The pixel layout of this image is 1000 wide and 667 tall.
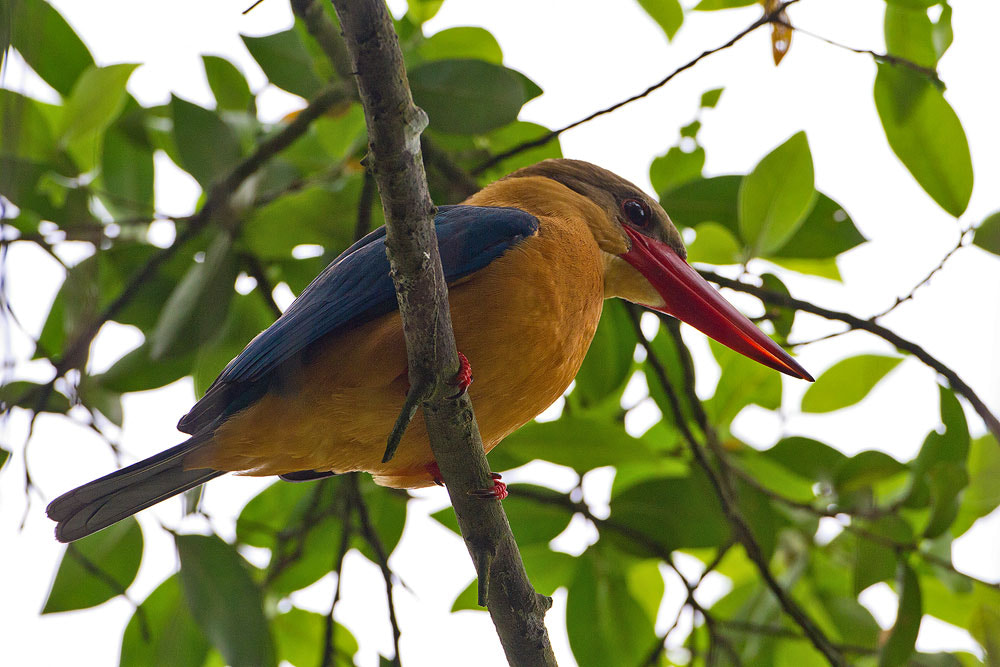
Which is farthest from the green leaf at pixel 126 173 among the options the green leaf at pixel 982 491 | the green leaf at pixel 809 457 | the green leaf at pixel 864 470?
the green leaf at pixel 982 491

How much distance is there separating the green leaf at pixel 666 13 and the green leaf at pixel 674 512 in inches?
45.3

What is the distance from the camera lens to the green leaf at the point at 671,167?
2.52 meters

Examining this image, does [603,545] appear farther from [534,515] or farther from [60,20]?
[60,20]

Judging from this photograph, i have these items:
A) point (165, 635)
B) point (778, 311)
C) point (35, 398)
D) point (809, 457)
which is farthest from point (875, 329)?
point (35, 398)

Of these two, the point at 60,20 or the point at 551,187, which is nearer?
the point at 551,187

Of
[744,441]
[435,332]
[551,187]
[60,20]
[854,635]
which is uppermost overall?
[60,20]

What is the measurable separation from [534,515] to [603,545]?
21cm

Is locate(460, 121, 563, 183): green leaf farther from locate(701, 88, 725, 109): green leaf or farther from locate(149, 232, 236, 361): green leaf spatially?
locate(149, 232, 236, 361): green leaf

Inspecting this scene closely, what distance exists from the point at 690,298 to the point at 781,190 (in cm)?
36

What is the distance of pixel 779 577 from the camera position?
2479 millimetres

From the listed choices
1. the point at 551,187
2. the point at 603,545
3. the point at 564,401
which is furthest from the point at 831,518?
the point at 551,187

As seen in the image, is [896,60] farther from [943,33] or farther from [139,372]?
[139,372]

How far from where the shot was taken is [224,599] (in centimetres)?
202

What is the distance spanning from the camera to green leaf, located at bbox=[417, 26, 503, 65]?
2336 millimetres
